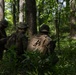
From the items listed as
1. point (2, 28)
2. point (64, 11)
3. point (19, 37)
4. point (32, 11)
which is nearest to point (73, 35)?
point (64, 11)

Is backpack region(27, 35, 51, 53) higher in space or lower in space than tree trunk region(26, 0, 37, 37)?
lower

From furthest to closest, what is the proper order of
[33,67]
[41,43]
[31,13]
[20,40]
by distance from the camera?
[31,13], [20,40], [41,43], [33,67]

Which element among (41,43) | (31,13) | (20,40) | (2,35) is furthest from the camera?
(31,13)

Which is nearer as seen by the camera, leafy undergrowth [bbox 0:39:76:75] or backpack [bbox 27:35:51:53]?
leafy undergrowth [bbox 0:39:76:75]

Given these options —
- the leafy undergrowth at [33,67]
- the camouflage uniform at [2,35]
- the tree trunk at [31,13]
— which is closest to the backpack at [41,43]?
the leafy undergrowth at [33,67]

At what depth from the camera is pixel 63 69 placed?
6.78m

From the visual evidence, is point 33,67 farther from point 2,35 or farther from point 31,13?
point 31,13

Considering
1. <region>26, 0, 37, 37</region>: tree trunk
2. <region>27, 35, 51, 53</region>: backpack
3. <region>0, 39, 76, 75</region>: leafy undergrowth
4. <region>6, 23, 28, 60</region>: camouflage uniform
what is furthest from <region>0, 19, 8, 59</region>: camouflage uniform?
<region>0, 39, 76, 75</region>: leafy undergrowth

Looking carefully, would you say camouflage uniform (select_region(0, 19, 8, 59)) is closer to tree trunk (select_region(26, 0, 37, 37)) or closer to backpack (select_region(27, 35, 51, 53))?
tree trunk (select_region(26, 0, 37, 37))

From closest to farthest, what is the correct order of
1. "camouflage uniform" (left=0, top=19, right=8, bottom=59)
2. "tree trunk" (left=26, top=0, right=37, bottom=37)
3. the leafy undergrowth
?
the leafy undergrowth, "camouflage uniform" (left=0, top=19, right=8, bottom=59), "tree trunk" (left=26, top=0, right=37, bottom=37)

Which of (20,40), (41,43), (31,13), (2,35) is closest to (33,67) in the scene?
(41,43)

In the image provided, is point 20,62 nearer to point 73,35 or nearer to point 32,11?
point 32,11

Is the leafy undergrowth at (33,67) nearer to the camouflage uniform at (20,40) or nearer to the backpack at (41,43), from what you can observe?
the backpack at (41,43)

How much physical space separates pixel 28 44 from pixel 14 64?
3.46 ft
